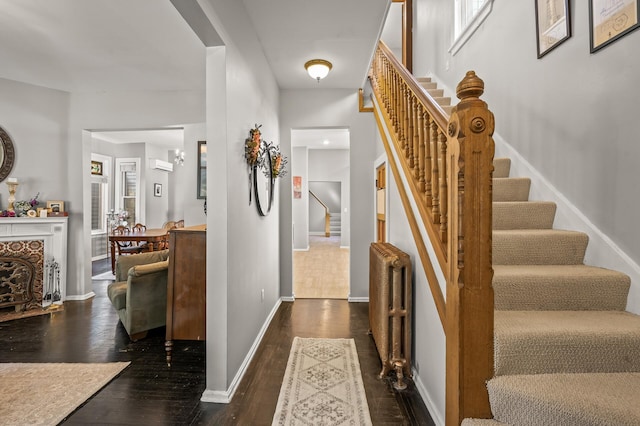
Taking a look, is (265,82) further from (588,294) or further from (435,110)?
(588,294)

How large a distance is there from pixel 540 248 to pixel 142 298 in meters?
3.19

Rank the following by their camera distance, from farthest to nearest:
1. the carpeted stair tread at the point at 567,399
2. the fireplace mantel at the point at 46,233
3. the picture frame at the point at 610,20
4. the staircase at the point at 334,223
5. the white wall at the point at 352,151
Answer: the staircase at the point at 334,223, the white wall at the point at 352,151, the fireplace mantel at the point at 46,233, the picture frame at the point at 610,20, the carpeted stair tread at the point at 567,399

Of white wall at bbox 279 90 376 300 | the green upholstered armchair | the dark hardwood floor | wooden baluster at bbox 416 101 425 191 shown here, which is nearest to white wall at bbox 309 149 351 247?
white wall at bbox 279 90 376 300

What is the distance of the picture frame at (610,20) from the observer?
1.49 meters

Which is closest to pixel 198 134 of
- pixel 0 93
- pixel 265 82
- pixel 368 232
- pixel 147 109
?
pixel 147 109

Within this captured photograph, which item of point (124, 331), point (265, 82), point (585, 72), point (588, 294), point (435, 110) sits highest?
point (265, 82)

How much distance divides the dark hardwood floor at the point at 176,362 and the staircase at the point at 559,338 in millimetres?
887

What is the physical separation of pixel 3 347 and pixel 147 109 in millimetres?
3082

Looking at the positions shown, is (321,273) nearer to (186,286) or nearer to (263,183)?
(263,183)

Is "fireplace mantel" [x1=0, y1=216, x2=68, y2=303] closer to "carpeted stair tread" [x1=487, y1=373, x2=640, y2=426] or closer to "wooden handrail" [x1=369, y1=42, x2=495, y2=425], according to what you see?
"wooden handrail" [x1=369, y1=42, x2=495, y2=425]

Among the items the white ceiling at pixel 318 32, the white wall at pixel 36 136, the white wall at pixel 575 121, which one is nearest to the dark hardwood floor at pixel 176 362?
the white wall at pixel 575 121

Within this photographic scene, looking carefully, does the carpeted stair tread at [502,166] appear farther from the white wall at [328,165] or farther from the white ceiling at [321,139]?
the white wall at [328,165]

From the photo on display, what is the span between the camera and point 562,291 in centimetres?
150

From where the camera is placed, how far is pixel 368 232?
14.1ft
